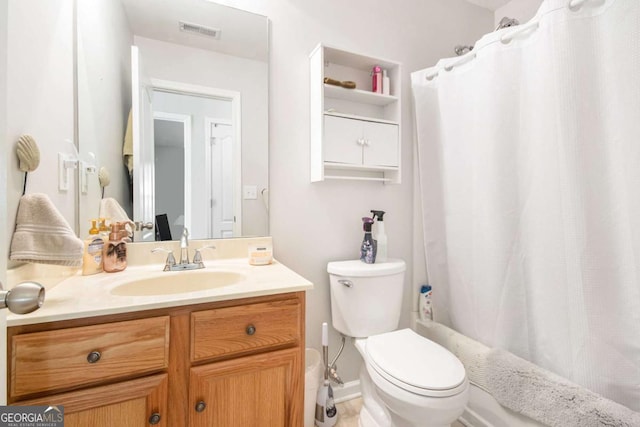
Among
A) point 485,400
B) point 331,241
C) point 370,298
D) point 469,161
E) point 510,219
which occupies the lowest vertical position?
point 485,400

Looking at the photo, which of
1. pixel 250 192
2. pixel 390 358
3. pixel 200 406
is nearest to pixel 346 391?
pixel 390 358

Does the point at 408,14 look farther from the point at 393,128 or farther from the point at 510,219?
the point at 510,219

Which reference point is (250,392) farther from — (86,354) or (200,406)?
(86,354)

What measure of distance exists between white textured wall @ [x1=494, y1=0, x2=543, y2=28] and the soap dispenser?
165 centimetres

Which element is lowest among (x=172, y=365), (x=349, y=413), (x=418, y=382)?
(x=349, y=413)

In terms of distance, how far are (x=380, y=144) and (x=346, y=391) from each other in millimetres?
1379

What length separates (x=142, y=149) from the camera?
123cm

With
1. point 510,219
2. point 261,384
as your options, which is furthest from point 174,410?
point 510,219

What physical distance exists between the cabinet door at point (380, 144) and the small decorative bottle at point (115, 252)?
1156mm

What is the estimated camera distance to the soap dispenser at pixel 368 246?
1.48 m

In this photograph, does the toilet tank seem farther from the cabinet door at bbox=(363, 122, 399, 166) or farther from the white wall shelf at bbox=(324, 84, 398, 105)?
the white wall shelf at bbox=(324, 84, 398, 105)

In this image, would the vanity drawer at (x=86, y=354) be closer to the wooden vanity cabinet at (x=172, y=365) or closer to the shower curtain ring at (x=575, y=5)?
the wooden vanity cabinet at (x=172, y=365)

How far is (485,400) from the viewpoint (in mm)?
1293

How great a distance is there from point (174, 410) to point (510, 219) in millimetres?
1456
